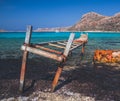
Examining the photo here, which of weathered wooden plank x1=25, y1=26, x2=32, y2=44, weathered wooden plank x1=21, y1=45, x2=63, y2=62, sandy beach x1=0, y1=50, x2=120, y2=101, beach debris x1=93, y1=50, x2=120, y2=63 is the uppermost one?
weathered wooden plank x1=25, y1=26, x2=32, y2=44

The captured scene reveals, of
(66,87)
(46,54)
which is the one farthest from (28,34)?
(66,87)

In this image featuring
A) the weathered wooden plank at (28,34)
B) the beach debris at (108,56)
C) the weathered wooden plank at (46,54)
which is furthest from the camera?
the beach debris at (108,56)

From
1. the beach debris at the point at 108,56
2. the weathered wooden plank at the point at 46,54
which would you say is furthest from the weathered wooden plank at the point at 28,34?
the beach debris at the point at 108,56

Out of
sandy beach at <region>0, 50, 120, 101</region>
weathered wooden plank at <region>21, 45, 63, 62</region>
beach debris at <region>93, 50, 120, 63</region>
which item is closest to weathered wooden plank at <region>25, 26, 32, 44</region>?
weathered wooden plank at <region>21, 45, 63, 62</region>

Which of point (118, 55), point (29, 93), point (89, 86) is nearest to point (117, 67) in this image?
point (118, 55)

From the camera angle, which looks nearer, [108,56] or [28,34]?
[28,34]

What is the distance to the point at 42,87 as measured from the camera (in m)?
10.8

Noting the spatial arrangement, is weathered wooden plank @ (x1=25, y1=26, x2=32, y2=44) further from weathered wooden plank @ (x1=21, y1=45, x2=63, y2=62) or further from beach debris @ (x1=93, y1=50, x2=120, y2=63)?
beach debris @ (x1=93, y1=50, x2=120, y2=63)

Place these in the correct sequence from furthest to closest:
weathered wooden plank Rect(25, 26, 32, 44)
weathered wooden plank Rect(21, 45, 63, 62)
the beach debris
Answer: the beach debris, weathered wooden plank Rect(25, 26, 32, 44), weathered wooden plank Rect(21, 45, 63, 62)

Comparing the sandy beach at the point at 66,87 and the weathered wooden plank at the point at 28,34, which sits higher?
the weathered wooden plank at the point at 28,34

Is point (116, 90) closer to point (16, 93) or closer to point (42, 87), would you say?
point (42, 87)

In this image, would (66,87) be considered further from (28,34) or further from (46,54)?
(28,34)

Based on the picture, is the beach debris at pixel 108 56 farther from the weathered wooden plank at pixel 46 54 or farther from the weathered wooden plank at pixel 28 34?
the weathered wooden plank at pixel 28 34

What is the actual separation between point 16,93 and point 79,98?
9.90 feet
